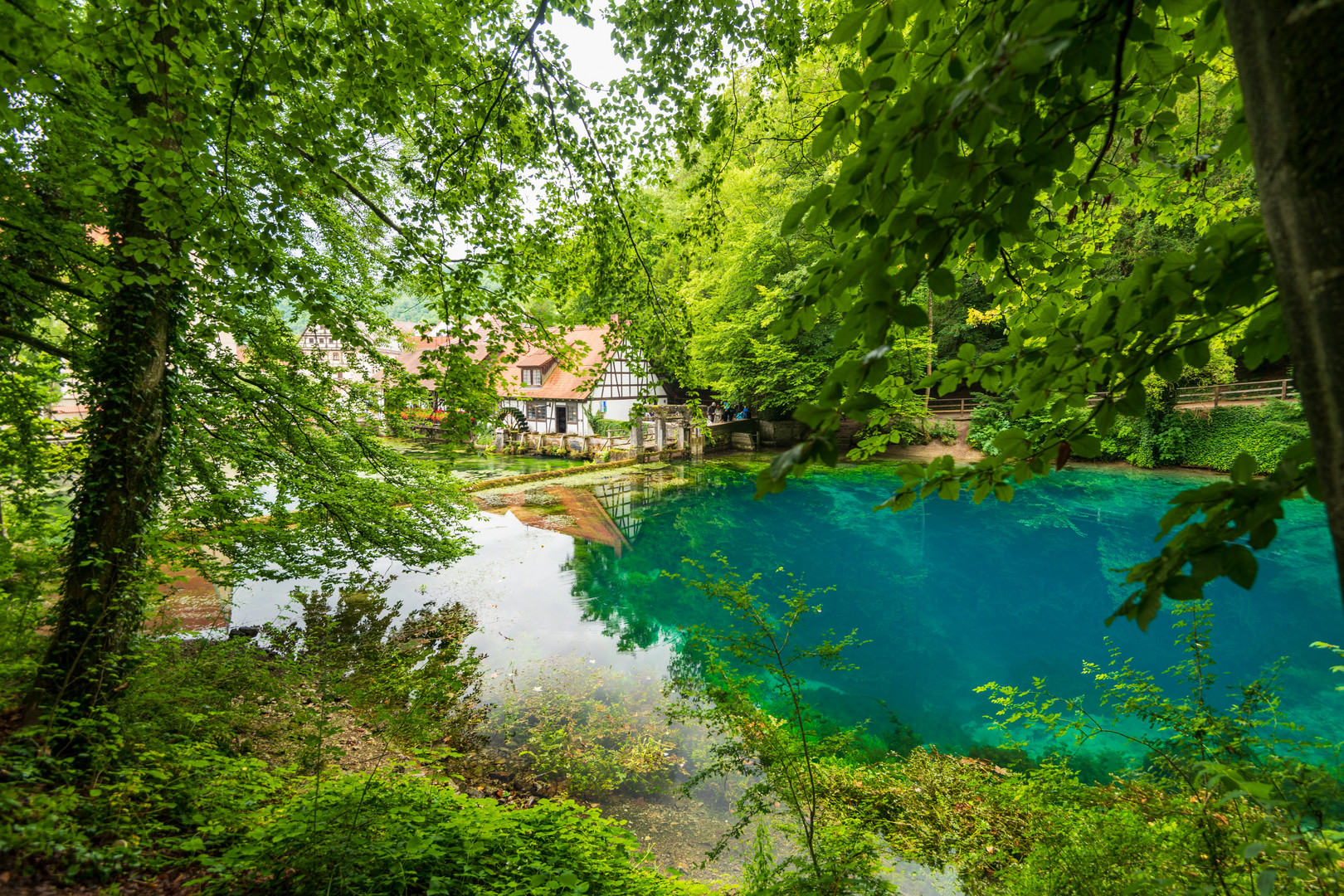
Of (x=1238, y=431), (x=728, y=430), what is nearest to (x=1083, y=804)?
(x=1238, y=431)

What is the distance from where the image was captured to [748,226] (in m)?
18.8

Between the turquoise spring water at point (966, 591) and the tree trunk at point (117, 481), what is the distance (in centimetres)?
604

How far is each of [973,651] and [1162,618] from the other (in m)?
3.74

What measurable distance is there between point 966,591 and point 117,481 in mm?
12622

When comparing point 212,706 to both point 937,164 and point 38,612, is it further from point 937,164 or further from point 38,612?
point 937,164

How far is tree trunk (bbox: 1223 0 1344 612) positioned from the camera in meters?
0.45

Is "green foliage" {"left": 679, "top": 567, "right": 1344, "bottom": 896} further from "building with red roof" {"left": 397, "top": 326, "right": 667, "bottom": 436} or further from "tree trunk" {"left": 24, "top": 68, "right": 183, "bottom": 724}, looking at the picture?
"building with red roof" {"left": 397, "top": 326, "right": 667, "bottom": 436}

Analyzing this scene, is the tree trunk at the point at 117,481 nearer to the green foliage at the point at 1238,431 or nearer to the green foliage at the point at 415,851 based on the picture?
the green foliage at the point at 415,851

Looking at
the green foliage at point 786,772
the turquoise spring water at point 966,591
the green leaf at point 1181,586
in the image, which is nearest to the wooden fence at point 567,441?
the turquoise spring water at point 966,591

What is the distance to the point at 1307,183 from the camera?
0.48 metres

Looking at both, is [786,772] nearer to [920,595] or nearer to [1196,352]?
[1196,352]

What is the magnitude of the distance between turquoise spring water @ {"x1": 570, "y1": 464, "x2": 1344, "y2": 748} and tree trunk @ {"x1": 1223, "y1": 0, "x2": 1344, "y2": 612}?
4.21 metres

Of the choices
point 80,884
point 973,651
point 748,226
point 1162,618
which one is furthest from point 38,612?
point 748,226

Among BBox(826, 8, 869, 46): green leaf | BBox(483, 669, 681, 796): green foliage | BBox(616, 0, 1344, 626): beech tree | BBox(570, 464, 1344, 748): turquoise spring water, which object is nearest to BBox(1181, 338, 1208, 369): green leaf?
BBox(616, 0, 1344, 626): beech tree
